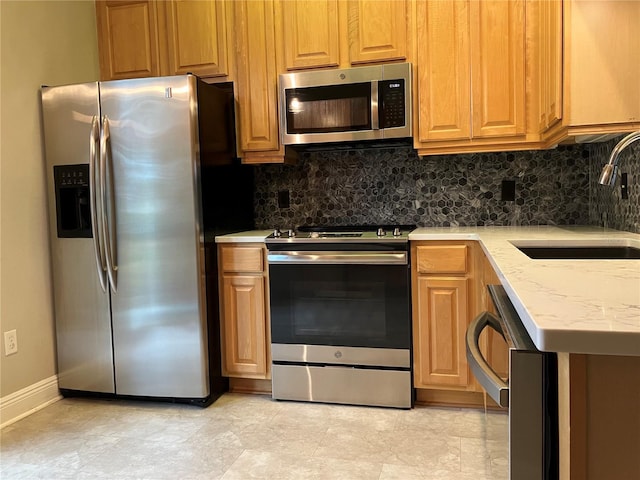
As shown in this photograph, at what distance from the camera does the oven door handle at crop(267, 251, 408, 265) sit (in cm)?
244

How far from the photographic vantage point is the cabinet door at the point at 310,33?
8.80 ft

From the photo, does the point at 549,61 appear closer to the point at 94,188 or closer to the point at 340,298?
the point at 340,298

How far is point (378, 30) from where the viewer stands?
2.63 metres

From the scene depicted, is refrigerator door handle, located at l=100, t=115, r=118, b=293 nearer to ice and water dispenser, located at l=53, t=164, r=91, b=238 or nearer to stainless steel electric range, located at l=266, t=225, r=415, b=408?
ice and water dispenser, located at l=53, t=164, r=91, b=238

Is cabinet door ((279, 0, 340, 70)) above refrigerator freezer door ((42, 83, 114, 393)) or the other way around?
above

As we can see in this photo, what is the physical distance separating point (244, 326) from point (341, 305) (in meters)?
0.55

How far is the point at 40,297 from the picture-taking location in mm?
2682

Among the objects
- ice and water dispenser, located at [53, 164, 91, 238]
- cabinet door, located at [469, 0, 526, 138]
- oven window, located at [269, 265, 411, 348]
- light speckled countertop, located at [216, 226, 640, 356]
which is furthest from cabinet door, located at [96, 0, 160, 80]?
light speckled countertop, located at [216, 226, 640, 356]

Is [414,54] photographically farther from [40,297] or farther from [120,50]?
[40,297]

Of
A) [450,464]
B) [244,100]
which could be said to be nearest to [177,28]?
[244,100]

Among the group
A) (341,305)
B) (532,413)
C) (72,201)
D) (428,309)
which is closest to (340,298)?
(341,305)

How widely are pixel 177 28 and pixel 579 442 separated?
9.43 feet

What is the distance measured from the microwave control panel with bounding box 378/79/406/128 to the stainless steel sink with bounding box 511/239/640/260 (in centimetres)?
96

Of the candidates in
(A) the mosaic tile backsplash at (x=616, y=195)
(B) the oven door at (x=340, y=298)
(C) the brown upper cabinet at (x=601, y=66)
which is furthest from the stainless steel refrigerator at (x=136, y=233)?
(A) the mosaic tile backsplash at (x=616, y=195)
